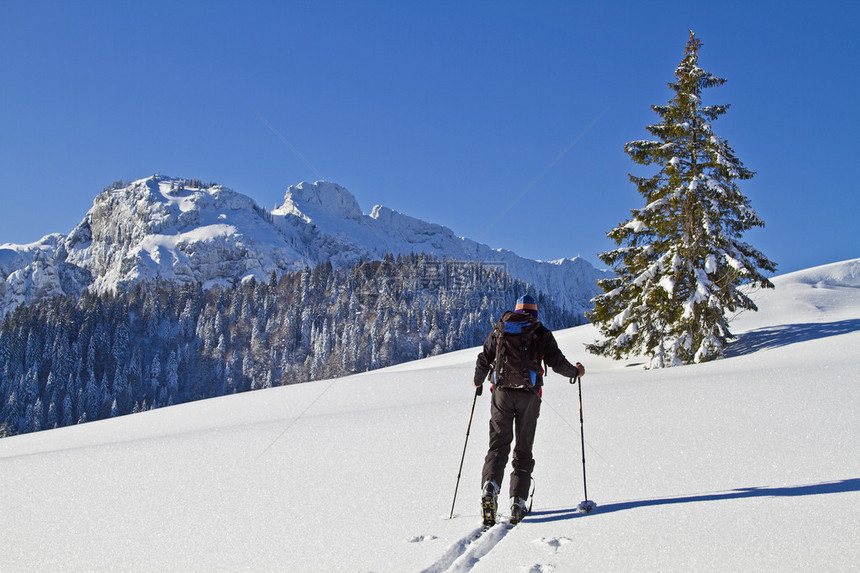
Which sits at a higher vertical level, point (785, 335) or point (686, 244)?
point (686, 244)

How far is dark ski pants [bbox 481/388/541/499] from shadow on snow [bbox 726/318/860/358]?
11.0 metres

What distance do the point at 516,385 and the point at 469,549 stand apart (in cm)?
192

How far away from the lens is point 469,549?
13.5 feet

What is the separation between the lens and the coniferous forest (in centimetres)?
11675

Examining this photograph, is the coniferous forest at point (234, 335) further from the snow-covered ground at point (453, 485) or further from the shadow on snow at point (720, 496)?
the shadow on snow at point (720, 496)

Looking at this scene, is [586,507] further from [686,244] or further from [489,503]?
[686,244]

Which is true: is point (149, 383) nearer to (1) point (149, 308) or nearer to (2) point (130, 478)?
(1) point (149, 308)

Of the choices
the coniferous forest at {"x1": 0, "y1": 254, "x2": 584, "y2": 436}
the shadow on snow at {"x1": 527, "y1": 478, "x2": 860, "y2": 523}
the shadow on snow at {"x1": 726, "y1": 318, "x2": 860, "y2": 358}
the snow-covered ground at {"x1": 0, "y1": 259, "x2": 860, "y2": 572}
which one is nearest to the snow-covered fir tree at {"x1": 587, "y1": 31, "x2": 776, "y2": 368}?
the shadow on snow at {"x1": 726, "y1": 318, "x2": 860, "y2": 358}

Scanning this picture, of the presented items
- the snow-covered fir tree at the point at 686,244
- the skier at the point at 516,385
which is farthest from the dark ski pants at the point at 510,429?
the snow-covered fir tree at the point at 686,244

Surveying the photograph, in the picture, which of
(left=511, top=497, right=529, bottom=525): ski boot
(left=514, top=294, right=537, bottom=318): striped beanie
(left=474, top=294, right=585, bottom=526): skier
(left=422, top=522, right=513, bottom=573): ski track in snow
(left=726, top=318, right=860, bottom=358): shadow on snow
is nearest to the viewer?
(left=422, top=522, right=513, bottom=573): ski track in snow

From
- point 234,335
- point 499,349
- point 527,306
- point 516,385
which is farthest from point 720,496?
point 234,335

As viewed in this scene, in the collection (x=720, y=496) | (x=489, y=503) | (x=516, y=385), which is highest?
(x=516, y=385)

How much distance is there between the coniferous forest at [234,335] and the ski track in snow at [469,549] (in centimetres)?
10658

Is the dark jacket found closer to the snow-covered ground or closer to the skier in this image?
the skier
